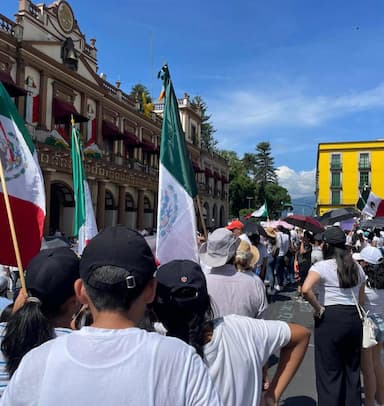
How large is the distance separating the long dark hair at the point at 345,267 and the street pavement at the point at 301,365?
764mm

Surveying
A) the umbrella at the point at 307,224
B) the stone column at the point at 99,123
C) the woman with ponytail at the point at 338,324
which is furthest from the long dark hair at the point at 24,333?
the stone column at the point at 99,123

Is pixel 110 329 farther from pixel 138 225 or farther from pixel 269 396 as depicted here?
pixel 138 225

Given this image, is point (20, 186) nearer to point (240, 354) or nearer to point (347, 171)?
point (240, 354)

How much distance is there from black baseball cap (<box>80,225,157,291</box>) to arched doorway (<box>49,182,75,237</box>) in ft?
75.5

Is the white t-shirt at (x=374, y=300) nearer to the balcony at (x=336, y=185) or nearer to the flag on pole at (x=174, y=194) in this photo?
the flag on pole at (x=174, y=194)

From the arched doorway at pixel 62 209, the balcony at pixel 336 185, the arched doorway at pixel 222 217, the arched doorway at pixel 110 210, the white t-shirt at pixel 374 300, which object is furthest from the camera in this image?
the balcony at pixel 336 185

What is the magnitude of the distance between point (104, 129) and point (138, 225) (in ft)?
24.1

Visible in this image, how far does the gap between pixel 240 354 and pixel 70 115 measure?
22204mm

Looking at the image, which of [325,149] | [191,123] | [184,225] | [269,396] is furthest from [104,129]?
[325,149]

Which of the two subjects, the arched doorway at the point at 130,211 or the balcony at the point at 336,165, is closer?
the arched doorway at the point at 130,211

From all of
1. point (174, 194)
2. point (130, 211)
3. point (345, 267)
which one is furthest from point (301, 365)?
point (130, 211)

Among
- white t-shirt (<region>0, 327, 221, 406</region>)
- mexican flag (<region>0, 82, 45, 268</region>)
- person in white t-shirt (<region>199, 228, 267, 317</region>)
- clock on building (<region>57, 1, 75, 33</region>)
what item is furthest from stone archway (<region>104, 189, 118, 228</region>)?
white t-shirt (<region>0, 327, 221, 406</region>)

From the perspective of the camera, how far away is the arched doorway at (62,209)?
77.6ft

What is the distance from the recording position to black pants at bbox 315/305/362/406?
3746 mm
